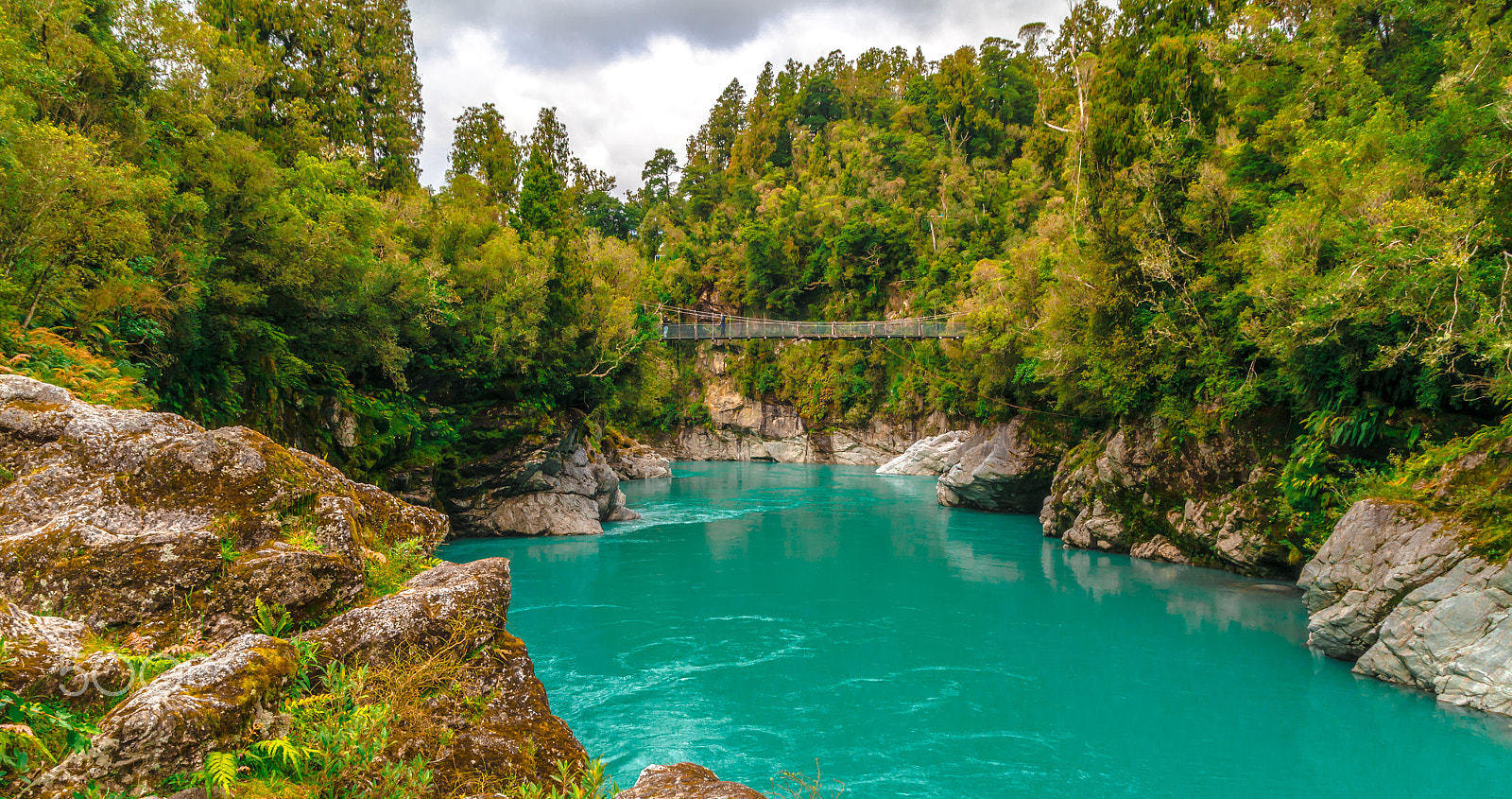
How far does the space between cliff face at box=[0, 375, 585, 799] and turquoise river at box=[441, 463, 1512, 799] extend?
3733 mm

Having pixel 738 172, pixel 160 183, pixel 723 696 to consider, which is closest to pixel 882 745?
pixel 723 696

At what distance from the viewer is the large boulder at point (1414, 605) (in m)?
7.20

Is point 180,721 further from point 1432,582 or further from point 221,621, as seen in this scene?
point 1432,582

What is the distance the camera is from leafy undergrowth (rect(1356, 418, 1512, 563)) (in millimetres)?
7496

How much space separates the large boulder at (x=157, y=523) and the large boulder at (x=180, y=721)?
550mm

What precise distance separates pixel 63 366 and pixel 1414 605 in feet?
43.0

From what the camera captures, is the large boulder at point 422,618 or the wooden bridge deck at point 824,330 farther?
the wooden bridge deck at point 824,330

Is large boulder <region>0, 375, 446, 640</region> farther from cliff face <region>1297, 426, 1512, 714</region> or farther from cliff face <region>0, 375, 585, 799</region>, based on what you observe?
cliff face <region>1297, 426, 1512, 714</region>

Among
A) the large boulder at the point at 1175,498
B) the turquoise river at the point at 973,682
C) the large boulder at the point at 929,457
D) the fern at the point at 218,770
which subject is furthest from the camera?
the large boulder at the point at 929,457

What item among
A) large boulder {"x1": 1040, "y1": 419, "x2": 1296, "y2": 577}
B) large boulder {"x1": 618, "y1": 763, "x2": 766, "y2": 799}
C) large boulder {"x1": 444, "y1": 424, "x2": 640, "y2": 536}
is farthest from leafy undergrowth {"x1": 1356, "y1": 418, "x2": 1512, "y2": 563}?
large boulder {"x1": 444, "y1": 424, "x2": 640, "y2": 536}

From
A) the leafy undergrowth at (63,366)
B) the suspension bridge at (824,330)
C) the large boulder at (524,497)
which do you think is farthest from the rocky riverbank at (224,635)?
the suspension bridge at (824,330)

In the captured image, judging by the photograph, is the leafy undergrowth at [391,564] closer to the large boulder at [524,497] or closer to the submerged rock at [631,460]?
the large boulder at [524,497]

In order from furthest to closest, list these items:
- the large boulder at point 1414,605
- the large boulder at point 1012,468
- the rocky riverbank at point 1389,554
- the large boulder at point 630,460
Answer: the large boulder at point 630,460 < the large boulder at point 1012,468 < the rocky riverbank at point 1389,554 < the large boulder at point 1414,605

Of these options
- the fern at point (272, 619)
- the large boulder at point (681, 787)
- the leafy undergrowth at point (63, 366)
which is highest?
the leafy undergrowth at point (63, 366)
